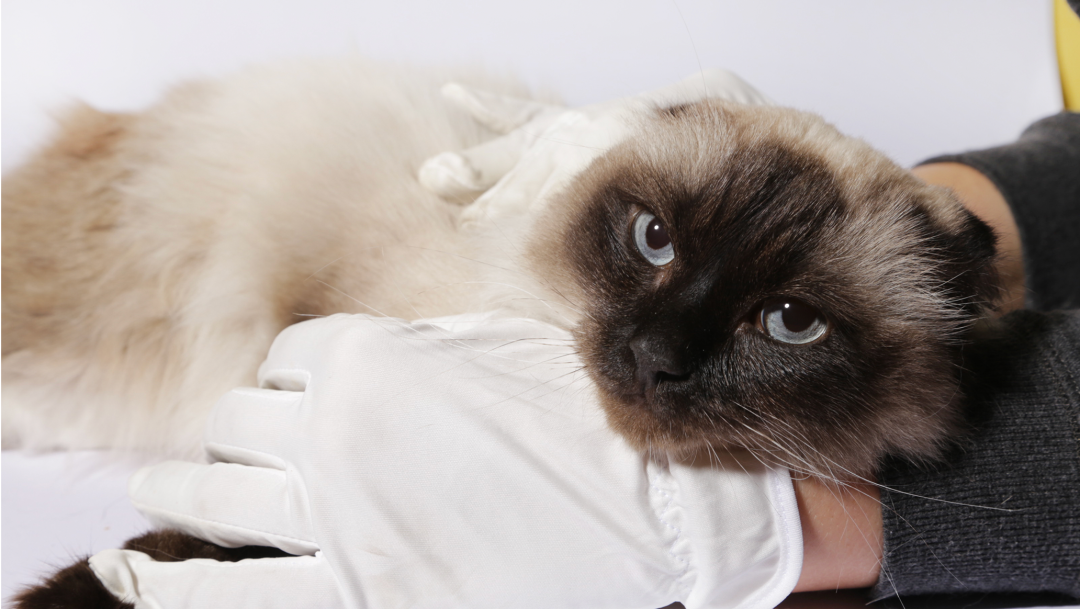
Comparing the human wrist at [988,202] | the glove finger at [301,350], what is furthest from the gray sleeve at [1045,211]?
the glove finger at [301,350]

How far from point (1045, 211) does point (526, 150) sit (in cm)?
167

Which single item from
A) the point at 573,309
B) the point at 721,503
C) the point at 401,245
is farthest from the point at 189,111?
the point at 721,503

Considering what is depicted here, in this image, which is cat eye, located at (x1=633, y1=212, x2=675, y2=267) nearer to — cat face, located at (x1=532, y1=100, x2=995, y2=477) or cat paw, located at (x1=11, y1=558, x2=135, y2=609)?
cat face, located at (x1=532, y1=100, x2=995, y2=477)

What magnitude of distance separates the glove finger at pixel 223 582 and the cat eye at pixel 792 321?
875mm

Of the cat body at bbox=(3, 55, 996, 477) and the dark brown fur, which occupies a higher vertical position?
the cat body at bbox=(3, 55, 996, 477)

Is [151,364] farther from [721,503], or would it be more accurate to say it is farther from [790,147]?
[790,147]

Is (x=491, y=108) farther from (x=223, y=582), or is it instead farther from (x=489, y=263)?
(x=223, y=582)

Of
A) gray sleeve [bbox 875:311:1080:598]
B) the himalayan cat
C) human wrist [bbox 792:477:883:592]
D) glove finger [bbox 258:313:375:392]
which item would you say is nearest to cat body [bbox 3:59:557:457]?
the himalayan cat

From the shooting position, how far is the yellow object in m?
2.98

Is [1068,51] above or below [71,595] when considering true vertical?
below

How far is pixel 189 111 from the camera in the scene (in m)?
2.01

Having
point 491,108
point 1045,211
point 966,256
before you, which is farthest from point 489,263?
point 1045,211

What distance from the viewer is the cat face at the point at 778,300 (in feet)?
3.61

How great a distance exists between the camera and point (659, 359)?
Answer: 3.43 feet
